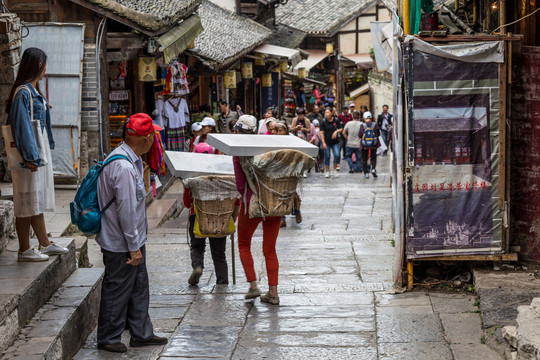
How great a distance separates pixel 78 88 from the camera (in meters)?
12.3

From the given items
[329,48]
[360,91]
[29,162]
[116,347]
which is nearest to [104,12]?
[29,162]

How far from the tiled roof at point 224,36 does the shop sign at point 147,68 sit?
3.68 meters

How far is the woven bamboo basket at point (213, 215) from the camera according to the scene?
7570 mm

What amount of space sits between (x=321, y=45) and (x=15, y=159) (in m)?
33.3

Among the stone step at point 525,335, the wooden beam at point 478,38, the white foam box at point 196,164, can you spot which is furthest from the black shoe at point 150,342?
the wooden beam at point 478,38

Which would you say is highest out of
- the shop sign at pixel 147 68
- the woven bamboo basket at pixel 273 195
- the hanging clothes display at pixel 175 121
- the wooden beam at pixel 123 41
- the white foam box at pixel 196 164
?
the wooden beam at pixel 123 41

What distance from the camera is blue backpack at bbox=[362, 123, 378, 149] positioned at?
19312 millimetres

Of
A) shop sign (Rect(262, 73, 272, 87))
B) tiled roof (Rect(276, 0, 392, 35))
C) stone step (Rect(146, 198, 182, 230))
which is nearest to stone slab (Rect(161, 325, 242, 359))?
stone step (Rect(146, 198, 182, 230))

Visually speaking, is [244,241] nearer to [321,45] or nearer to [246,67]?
[246,67]

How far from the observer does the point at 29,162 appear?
6375mm

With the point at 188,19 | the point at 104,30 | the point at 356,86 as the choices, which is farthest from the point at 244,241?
the point at 356,86

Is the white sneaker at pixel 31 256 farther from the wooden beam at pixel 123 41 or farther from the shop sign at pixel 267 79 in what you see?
the shop sign at pixel 267 79

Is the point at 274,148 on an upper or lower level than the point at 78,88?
lower

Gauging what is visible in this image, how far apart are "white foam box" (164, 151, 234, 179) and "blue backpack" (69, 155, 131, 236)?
1.86 m
